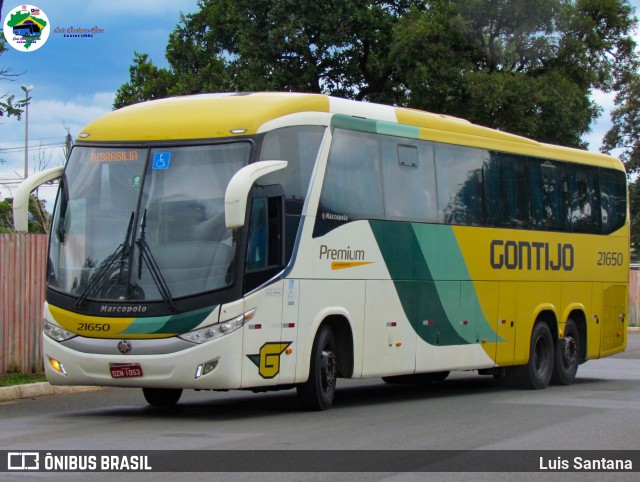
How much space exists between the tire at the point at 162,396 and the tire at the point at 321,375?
179 centimetres

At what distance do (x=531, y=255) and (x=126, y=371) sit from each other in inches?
325

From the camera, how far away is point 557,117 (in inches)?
1266

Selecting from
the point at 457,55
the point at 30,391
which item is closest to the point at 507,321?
the point at 30,391

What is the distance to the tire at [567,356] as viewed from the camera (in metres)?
19.1

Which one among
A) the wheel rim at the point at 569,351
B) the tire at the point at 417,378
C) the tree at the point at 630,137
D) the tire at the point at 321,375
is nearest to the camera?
the tire at the point at 321,375

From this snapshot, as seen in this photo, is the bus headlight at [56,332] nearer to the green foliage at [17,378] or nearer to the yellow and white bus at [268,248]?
the yellow and white bus at [268,248]

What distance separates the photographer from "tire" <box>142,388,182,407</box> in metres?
14.2

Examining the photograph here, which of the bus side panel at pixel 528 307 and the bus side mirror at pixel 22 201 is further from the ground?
the bus side mirror at pixel 22 201

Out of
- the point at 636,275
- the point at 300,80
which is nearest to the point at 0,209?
the point at 300,80

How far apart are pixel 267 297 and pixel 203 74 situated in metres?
28.3

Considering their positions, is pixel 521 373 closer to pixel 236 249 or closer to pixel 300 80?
pixel 236 249

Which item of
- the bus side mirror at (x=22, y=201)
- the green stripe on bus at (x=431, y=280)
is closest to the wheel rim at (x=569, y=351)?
the green stripe on bus at (x=431, y=280)

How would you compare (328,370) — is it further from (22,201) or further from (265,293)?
(22,201)

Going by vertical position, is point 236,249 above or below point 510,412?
above
